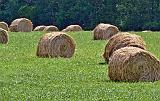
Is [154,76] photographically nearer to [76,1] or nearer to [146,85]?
[146,85]

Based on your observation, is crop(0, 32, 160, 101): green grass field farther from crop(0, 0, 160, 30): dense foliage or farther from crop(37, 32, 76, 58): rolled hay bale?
crop(0, 0, 160, 30): dense foliage

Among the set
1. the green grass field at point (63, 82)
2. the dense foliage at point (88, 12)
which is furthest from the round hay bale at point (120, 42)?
the dense foliage at point (88, 12)

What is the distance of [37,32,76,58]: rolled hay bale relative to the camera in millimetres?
23453

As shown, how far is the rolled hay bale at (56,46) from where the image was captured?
23.5m

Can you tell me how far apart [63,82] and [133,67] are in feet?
6.04

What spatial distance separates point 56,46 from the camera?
78.3ft

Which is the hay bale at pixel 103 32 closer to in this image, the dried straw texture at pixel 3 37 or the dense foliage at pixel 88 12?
the dried straw texture at pixel 3 37

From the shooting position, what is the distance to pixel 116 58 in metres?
16.5

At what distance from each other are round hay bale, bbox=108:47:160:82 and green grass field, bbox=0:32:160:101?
39 cm

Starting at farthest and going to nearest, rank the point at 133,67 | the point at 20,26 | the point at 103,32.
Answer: the point at 20,26 < the point at 103,32 < the point at 133,67

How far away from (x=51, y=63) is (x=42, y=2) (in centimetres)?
4713

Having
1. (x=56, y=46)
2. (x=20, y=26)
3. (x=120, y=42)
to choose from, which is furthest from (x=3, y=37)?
(x=20, y=26)

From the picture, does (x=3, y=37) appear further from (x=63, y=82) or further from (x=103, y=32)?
(x=63, y=82)

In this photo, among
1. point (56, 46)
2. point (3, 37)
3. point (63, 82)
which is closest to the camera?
point (63, 82)
